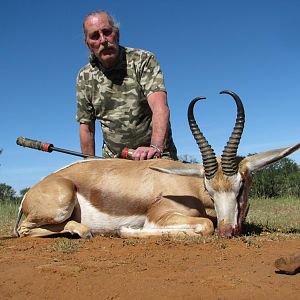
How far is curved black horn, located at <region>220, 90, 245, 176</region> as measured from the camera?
5.27m

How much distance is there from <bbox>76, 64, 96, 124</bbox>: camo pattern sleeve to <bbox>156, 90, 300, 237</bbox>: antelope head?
260 cm

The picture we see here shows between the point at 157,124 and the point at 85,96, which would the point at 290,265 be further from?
the point at 85,96

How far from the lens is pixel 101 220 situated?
19.2ft

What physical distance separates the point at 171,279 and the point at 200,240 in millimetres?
1570

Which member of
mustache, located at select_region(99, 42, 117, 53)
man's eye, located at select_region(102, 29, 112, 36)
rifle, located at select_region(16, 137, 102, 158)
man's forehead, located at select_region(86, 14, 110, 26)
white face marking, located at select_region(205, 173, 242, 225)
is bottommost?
white face marking, located at select_region(205, 173, 242, 225)

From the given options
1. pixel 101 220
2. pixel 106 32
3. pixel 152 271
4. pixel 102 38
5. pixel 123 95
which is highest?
pixel 106 32

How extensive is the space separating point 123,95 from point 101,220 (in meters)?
2.36

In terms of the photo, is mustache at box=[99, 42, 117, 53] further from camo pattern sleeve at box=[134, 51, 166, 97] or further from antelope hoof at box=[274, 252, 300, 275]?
antelope hoof at box=[274, 252, 300, 275]

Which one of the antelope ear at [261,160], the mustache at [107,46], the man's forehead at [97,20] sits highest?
the man's forehead at [97,20]

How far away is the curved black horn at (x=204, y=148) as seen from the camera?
5395 mm

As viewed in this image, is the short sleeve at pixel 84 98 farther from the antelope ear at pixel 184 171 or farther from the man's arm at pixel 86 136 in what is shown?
the antelope ear at pixel 184 171

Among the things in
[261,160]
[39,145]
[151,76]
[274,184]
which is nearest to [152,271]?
[261,160]

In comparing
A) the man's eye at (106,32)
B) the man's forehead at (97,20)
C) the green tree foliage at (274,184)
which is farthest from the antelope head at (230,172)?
the green tree foliage at (274,184)

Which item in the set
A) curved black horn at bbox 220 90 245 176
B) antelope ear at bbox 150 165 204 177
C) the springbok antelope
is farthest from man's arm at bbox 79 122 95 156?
curved black horn at bbox 220 90 245 176
